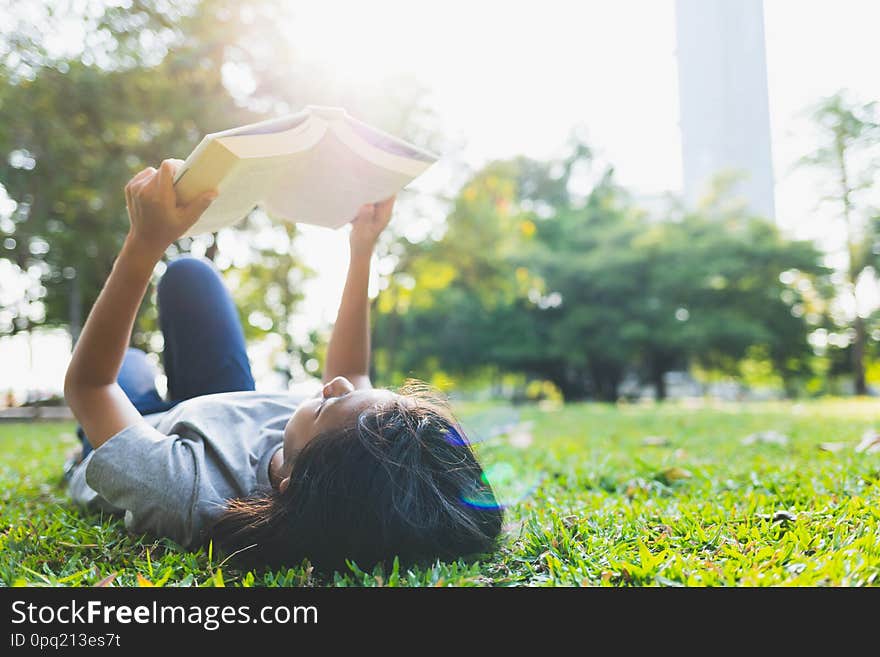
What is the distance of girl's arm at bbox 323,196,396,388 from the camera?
1.83 m

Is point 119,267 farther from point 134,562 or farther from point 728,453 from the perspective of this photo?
point 728,453

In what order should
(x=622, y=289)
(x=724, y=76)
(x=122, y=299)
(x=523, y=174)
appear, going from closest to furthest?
(x=122, y=299)
(x=724, y=76)
(x=622, y=289)
(x=523, y=174)

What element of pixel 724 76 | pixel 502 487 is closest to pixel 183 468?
pixel 502 487

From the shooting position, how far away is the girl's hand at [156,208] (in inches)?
47.2

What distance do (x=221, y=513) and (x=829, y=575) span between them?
105 cm

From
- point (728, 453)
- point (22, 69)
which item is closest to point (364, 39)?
point (22, 69)

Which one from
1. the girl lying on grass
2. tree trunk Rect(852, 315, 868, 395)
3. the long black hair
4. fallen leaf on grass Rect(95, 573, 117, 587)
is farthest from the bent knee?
tree trunk Rect(852, 315, 868, 395)

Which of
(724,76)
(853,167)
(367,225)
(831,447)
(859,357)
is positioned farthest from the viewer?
(859,357)

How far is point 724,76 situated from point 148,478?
4120 mm

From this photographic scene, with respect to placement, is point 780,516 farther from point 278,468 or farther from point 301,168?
point 301,168

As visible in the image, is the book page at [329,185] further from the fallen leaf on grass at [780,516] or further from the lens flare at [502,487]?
the fallen leaf on grass at [780,516]

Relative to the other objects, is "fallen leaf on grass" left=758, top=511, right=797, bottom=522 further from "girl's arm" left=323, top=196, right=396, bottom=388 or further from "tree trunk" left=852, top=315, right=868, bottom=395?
"tree trunk" left=852, top=315, right=868, bottom=395

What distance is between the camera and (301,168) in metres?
1.51
